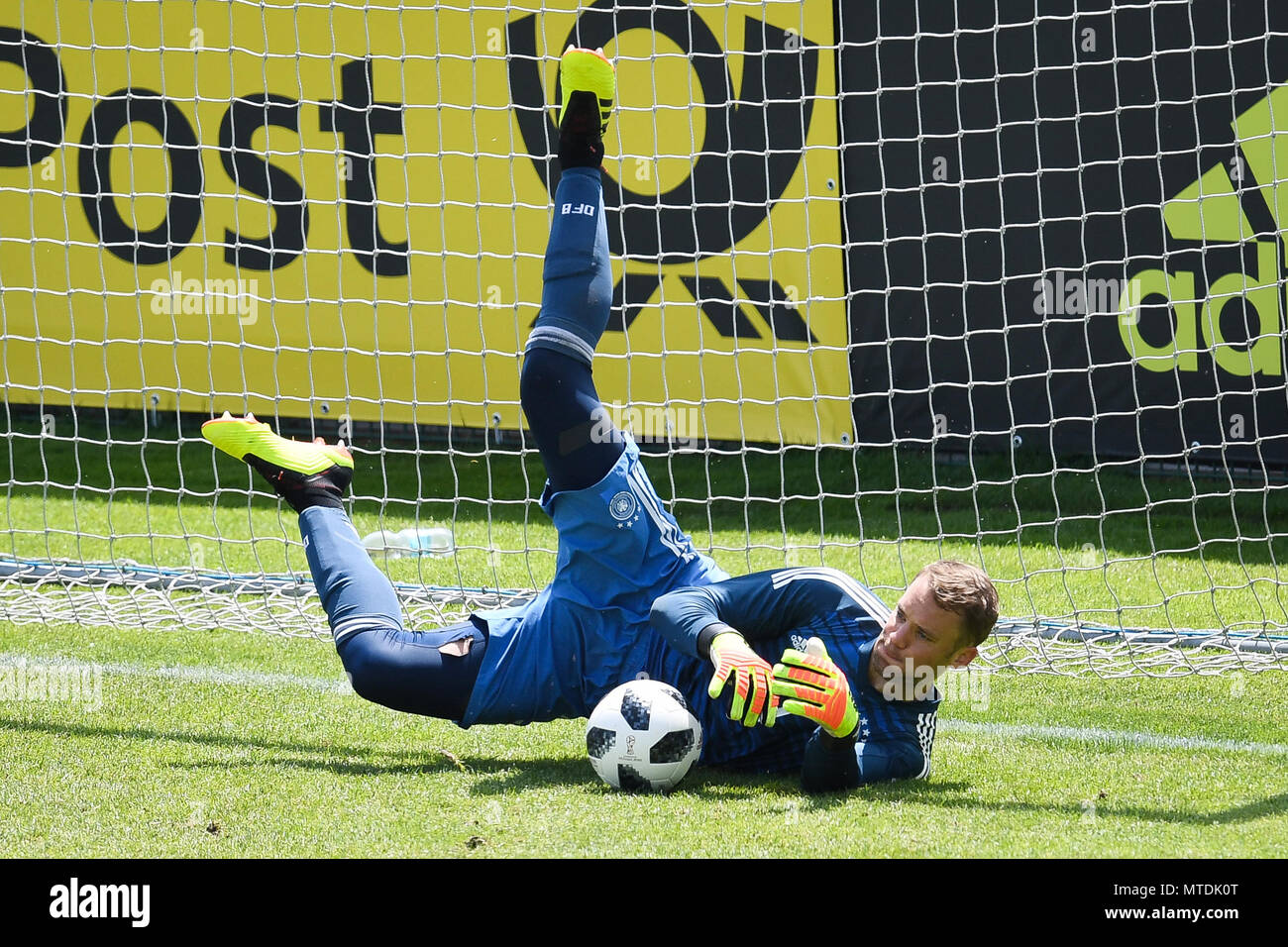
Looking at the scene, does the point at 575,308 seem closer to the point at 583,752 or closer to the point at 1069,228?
the point at 583,752

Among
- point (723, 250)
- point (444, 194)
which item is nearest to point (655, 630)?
point (444, 194)

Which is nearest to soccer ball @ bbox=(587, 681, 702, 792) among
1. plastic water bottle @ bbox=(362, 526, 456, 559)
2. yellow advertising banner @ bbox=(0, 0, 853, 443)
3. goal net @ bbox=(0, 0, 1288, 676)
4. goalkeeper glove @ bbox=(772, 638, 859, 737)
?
goalkeeper glove @ bbox=(772, 638, 859, 737)

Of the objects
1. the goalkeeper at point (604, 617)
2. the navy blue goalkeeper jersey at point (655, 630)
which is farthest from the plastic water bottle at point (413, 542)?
the navy blue goalkeeper jersey at point (655, 630)

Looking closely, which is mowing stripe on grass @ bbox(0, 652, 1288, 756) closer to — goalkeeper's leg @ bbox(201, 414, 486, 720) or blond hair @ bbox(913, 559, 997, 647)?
goalkeeper's leg @ bbox(201, 414, 486, 720)

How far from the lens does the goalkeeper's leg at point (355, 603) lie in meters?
3.96

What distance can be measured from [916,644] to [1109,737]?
119cm

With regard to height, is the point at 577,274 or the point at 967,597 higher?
the point at 577,274

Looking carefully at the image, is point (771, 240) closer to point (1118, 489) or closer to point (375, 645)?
point (1118, 489)

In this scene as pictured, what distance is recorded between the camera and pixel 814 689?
11.1 feet

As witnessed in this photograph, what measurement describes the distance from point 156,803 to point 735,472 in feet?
17.9

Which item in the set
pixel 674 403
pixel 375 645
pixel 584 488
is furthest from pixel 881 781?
pixel 674 403

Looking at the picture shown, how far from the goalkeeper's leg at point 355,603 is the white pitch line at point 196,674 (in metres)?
0.80

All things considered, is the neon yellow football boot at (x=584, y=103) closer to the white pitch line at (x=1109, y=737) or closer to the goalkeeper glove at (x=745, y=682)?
the goalkeeper glove at (x=745, y=682)

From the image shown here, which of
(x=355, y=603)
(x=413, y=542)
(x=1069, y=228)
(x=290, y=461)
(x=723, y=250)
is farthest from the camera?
(x=1069, y=228)
